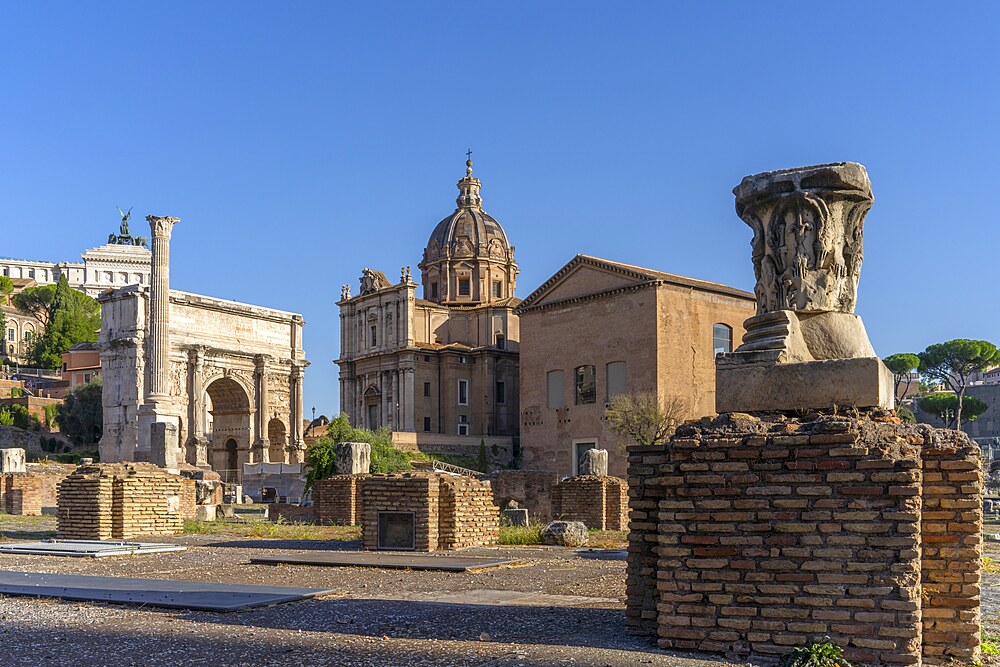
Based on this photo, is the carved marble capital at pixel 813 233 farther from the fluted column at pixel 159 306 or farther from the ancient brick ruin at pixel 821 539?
the fluted column at pixel 159 306

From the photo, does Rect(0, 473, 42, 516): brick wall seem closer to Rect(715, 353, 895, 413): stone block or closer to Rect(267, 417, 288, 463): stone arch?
Rect(715, 353, 895, 413): stone block

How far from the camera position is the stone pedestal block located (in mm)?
29938

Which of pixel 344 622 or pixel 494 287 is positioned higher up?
pixel 494 287

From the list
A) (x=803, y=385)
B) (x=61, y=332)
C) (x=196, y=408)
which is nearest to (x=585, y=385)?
(x=196, y=408)

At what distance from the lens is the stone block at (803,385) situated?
6.15m

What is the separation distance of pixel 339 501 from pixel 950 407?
59.8 m

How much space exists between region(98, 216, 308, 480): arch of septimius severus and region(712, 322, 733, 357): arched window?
74.0ft

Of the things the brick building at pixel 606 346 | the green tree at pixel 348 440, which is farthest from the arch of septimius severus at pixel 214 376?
the brick building at pixel 606 346

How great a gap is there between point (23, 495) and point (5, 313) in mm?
68599

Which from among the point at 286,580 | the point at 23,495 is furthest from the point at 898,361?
the point at 286,580

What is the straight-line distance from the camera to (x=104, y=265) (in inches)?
4867

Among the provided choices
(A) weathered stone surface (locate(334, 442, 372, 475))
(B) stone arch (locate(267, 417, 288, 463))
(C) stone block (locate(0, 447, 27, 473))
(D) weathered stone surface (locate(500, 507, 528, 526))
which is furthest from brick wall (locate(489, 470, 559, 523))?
(B) stone arch (locate(267, 417, 288, 463))

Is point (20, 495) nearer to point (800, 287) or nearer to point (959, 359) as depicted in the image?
point (800, 287)

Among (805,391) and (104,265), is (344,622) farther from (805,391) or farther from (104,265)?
(104,265)
